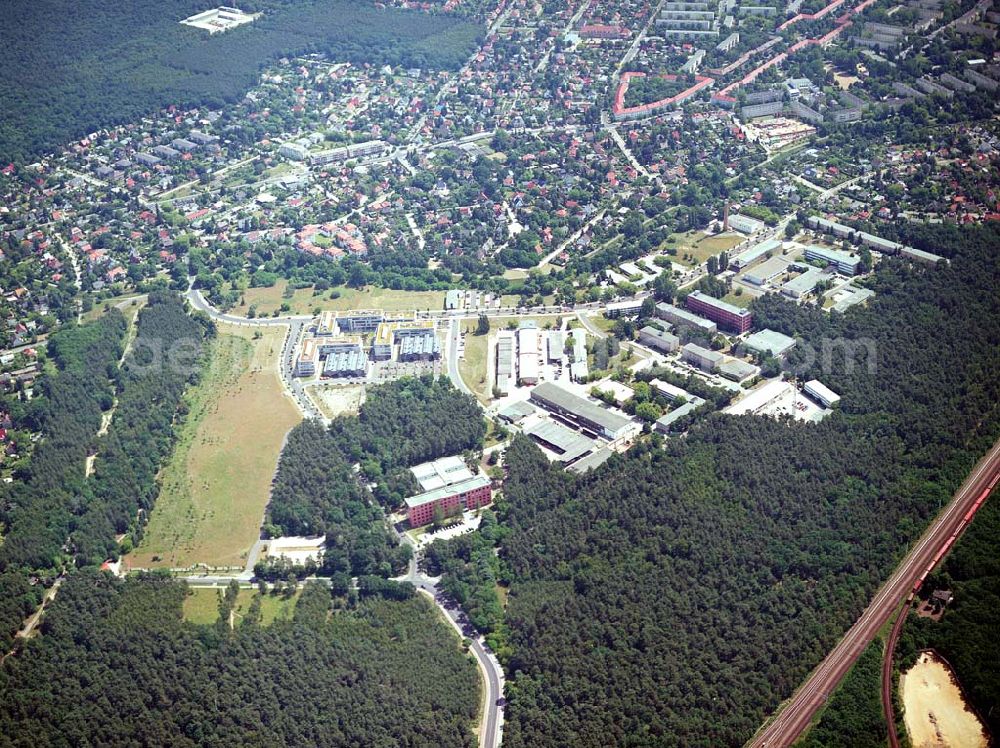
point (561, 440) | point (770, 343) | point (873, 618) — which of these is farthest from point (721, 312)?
point (873, 618)

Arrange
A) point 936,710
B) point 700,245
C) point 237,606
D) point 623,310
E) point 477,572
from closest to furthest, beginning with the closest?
point 936,710 < point 237,606 < point 477,572 < point 623,310 < point 700,245

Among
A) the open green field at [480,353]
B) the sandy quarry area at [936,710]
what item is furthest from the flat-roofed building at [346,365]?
the sandy quarry area at [936,710]

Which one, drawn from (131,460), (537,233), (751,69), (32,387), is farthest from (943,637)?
(751,69)

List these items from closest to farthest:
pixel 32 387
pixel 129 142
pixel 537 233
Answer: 1. pixel 32 387
2. pixel 537 233
3. pixel 129 142

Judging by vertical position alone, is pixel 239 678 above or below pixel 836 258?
below

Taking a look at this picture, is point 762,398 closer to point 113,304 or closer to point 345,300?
point 345,300

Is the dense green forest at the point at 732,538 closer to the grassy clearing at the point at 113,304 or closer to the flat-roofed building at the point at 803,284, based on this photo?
the flat-roofed building at the point at 803,284

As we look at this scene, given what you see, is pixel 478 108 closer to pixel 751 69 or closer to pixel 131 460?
pixel 751 69

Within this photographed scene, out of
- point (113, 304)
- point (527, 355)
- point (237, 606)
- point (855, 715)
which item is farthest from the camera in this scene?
point (113, 304)

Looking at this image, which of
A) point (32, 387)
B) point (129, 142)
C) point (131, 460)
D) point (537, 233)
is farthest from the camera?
point (129, 142)
